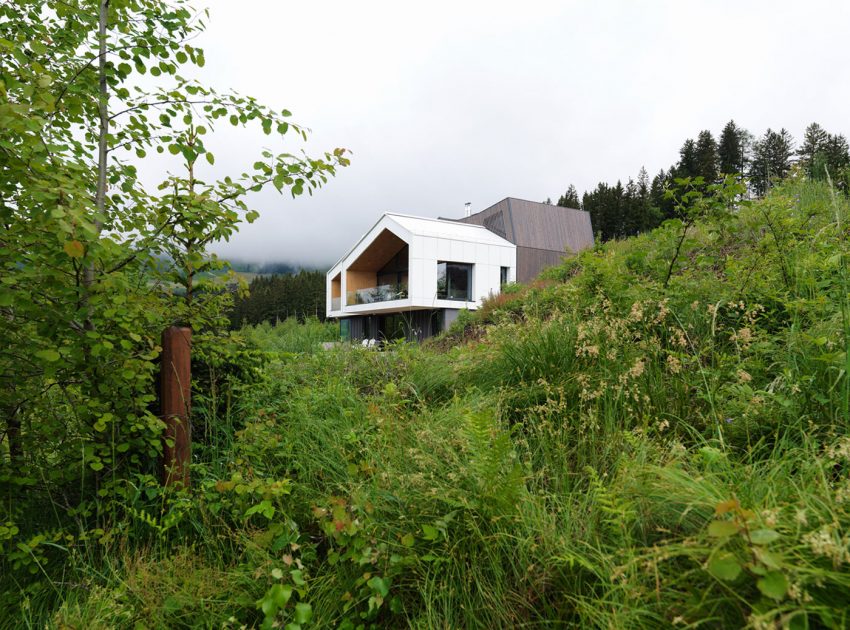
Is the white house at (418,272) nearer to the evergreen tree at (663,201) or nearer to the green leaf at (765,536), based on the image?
the evergreen tree at (663,201)

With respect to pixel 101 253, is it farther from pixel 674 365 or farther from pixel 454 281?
pixel 454 281

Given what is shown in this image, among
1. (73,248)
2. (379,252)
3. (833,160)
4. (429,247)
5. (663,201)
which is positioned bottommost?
(73,248)

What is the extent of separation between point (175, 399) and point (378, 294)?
25.2m

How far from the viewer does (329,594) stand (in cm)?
190

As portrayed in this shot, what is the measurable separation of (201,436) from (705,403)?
10.3 ft

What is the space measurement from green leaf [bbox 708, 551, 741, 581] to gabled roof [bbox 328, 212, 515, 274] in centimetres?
2326

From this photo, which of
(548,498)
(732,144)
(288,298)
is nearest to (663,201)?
(548,498)

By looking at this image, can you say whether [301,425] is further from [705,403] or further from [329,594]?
[705,403]

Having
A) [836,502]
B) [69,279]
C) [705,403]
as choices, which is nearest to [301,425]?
[69,279]

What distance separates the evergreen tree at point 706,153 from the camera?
4675cm

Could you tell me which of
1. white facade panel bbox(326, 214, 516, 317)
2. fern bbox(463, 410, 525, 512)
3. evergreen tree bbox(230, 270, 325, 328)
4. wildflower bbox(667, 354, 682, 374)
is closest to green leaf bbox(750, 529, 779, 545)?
fern bbox(463, 410, 525, 512)

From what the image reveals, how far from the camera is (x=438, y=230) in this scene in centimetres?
2547

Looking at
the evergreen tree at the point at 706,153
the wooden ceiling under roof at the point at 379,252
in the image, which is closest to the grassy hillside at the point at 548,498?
the wooden ceiling under roof at the point at 379,252

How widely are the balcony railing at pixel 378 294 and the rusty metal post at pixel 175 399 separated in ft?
73.5
